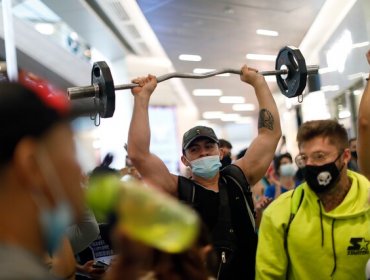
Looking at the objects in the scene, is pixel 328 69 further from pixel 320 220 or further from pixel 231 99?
pixel 231 99

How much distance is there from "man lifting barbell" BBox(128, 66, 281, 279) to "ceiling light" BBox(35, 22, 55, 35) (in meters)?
5.43

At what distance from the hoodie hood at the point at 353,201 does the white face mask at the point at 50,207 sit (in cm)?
140

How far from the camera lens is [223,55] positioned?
35.0 ft

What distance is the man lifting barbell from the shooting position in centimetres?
229

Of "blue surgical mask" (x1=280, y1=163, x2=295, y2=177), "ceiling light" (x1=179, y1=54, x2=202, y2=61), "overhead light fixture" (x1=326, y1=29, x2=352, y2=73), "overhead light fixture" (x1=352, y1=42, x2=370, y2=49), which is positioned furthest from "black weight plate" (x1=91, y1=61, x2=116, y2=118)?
"ceiling light" (x1=179, y1=54, x2=202, y2=61)

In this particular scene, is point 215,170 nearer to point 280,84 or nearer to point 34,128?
point 280,84

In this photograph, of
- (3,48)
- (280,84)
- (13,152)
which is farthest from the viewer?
(3,48)

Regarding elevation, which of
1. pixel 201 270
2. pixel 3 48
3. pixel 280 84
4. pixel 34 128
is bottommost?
pixel 201 270

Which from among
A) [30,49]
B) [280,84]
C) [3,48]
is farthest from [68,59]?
[280,84]

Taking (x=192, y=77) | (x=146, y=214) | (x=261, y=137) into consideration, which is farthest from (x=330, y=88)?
(x=146, y=214)

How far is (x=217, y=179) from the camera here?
2529 mm

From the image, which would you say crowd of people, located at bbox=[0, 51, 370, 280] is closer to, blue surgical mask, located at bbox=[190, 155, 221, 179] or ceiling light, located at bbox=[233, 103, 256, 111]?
blue surgical mask, located at bbox=[190, 155, 221, 179]

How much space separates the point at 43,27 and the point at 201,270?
720cm

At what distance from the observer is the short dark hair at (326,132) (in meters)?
2.08
